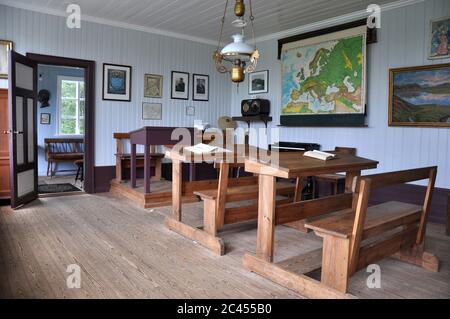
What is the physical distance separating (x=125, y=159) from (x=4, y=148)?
178 centimetres

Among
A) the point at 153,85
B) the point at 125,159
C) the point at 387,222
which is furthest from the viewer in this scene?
the point at 153,85

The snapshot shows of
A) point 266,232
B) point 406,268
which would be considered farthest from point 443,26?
point 266,232

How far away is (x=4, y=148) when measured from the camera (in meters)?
5.12

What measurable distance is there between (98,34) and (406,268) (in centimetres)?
555

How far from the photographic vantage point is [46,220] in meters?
4.37

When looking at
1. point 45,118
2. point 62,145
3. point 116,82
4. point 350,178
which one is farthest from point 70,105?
point 350,178

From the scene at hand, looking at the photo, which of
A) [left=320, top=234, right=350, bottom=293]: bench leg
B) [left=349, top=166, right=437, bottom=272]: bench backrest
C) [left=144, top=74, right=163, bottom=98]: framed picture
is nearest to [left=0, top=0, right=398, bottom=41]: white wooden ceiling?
[left=144, top=74, right=163, bottom=98]: framed picture

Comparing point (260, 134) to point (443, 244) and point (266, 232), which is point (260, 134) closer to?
point (443, 244)

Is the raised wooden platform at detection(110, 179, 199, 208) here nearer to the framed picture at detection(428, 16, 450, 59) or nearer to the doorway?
the doorway

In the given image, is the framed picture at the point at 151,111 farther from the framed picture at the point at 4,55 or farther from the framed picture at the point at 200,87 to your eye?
the framed picture at the point at 4,55

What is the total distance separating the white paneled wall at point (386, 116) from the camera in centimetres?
463

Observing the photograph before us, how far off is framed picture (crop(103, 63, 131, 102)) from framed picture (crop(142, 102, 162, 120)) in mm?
334

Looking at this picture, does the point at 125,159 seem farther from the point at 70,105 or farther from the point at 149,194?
the point at 70,105

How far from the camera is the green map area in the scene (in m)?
5.41
